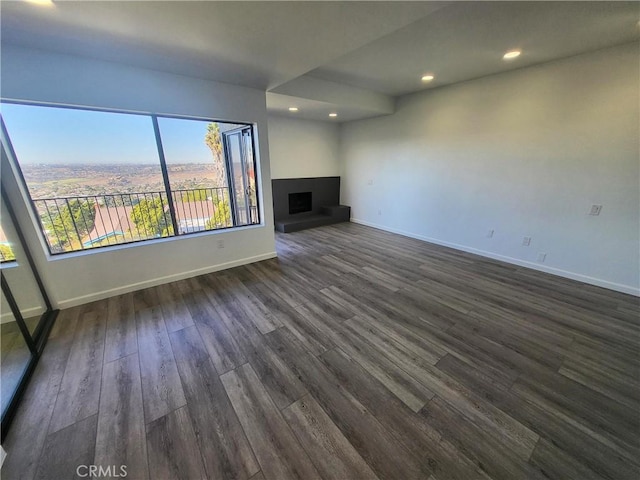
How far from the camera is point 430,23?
212 cm

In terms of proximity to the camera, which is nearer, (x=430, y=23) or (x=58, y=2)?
(x=58, y=2)

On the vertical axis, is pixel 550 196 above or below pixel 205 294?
above

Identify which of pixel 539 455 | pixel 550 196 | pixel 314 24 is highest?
pixel 314 24

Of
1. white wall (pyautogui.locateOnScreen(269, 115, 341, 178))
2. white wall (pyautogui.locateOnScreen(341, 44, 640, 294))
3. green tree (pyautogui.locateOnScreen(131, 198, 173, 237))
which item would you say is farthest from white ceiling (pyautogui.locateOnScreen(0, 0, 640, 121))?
white wall (pyautogui.locateOnScreen(269, 115, 341, 178))

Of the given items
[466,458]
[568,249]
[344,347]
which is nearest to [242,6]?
[344,347]

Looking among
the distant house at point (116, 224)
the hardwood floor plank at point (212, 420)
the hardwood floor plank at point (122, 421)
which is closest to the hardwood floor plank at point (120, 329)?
the hardwood floor plank at point (122, 421)

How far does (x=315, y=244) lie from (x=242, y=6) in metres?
3.49

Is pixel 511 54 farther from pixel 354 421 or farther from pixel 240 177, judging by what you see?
Answer: pixel 240 177

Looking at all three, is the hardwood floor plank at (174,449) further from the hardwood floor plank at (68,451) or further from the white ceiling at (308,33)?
the white ceiling at (308,33)

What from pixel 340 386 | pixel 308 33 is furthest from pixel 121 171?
pixel 340 386

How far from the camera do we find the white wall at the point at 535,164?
2.68 m

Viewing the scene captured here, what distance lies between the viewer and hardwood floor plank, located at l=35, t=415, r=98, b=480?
118 centimetres

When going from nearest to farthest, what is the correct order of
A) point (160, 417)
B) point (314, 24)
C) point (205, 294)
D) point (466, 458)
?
point (466, 458), point (160, 417), point (314, 24), point (205, 294)

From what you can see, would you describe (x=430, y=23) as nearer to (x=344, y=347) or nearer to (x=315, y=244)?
(x=344, y=347)
